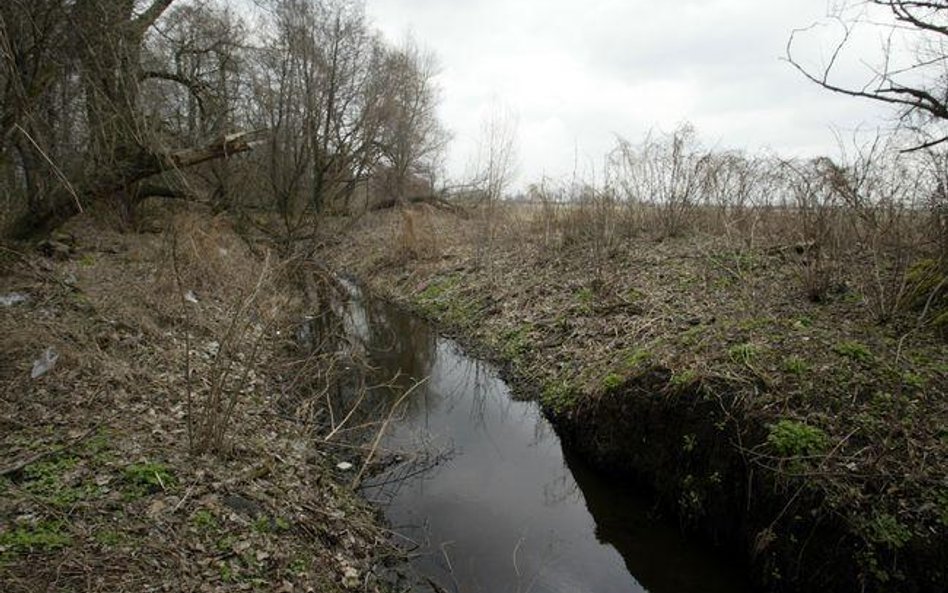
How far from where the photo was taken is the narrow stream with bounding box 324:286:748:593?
166 inches

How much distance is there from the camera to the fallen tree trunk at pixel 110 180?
8594 millimetres

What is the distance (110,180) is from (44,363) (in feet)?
17.1

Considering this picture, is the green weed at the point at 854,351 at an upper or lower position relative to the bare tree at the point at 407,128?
lower

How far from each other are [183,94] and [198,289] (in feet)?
27.8

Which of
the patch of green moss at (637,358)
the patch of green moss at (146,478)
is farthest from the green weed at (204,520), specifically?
the patch of green moss at (637,358)

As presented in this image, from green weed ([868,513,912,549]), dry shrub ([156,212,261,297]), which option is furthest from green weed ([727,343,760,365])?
dry shrub ([156,212,261,297])

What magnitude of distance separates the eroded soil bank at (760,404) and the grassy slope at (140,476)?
270cm

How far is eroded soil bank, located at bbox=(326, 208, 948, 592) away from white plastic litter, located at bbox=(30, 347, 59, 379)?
506cm

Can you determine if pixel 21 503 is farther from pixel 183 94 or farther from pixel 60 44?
pixel 183 94

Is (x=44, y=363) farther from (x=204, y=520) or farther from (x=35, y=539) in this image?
(x=204, y=520)

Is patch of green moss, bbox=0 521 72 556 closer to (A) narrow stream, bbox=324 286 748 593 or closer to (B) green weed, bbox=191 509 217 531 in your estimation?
(B) green weed, bbox=191 509 217 531

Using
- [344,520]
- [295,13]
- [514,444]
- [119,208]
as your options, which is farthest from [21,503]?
[295,13]

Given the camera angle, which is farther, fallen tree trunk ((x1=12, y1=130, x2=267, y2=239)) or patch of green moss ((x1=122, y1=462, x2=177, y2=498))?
fallen tree trunk ((x1=12, y1=130, x2=267, y2=239))

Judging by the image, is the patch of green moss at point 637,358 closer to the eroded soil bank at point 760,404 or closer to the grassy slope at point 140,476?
the eroded soil bank at point 760,404
